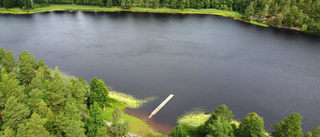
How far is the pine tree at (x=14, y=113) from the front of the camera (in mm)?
42606

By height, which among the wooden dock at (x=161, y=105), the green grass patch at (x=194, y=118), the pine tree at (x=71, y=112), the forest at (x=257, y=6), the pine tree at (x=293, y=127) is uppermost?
the forest at (x=257, y=6)

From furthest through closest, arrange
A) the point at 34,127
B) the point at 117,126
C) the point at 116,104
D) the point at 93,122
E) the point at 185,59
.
A: the point at 185,59
the point at 116,104
the point at 117,126
the point at 93,122
the point at 34,127

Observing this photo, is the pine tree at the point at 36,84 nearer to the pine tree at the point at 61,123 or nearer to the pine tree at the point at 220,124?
the pine tree at the point at 61,123

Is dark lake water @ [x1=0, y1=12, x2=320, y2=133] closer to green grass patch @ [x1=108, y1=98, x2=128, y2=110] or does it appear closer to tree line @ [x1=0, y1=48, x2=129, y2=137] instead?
green grass patch @ [x1=108, y1=98, x2=128, y2=110]

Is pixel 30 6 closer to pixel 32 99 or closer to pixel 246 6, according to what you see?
pixel 32 99

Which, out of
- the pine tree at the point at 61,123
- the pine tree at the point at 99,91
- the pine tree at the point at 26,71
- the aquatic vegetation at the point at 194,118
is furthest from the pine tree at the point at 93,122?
the pine tree at the point at 26,71

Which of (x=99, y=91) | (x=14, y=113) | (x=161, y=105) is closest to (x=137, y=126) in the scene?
(x=161, y=105)

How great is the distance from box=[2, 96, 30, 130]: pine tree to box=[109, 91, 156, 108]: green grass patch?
24.3m

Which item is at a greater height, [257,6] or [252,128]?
[257,6]

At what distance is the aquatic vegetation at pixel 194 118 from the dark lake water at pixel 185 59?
1.90 m

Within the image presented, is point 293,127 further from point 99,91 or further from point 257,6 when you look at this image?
point 257,6

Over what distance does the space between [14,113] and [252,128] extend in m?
44.9

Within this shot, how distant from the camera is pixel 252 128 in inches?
1676

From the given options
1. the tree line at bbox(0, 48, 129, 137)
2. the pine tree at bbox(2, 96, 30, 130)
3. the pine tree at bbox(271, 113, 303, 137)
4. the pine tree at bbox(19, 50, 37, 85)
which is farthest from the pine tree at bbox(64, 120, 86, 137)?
the pine tree at bbox(271, 113, 303, 137)
